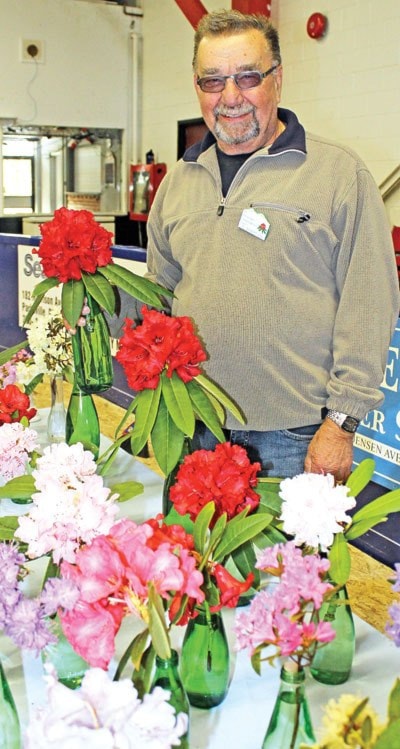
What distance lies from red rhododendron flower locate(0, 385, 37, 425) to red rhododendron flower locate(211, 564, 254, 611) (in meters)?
0.97

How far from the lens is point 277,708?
0.80 metres

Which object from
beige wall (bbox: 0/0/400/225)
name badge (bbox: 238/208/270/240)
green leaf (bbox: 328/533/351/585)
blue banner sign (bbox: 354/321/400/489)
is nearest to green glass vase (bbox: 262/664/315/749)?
green leaf (bbox: 328/533/351/585)

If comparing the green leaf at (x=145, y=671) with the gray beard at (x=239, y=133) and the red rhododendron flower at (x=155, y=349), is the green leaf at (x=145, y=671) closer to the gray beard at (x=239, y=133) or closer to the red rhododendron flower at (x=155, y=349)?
the red rhododendron flower at (x=155, y=349)

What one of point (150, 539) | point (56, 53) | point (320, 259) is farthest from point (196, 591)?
point (56, 53)

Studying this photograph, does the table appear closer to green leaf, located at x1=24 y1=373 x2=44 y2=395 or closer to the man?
the man

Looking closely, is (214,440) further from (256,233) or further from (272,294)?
(256,233)

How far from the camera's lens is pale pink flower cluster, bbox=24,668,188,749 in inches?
22.6

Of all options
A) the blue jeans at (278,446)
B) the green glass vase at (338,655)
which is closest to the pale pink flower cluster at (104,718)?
the green glass vase at (338,655)

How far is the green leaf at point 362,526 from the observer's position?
3.15 feet

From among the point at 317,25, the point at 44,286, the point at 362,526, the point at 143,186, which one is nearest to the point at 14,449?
the point at 44,286

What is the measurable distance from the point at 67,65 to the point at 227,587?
8.60 metres

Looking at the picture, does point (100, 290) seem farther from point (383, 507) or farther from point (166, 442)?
point (383, 507)

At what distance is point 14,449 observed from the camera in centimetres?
156

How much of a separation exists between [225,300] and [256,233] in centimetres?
16
